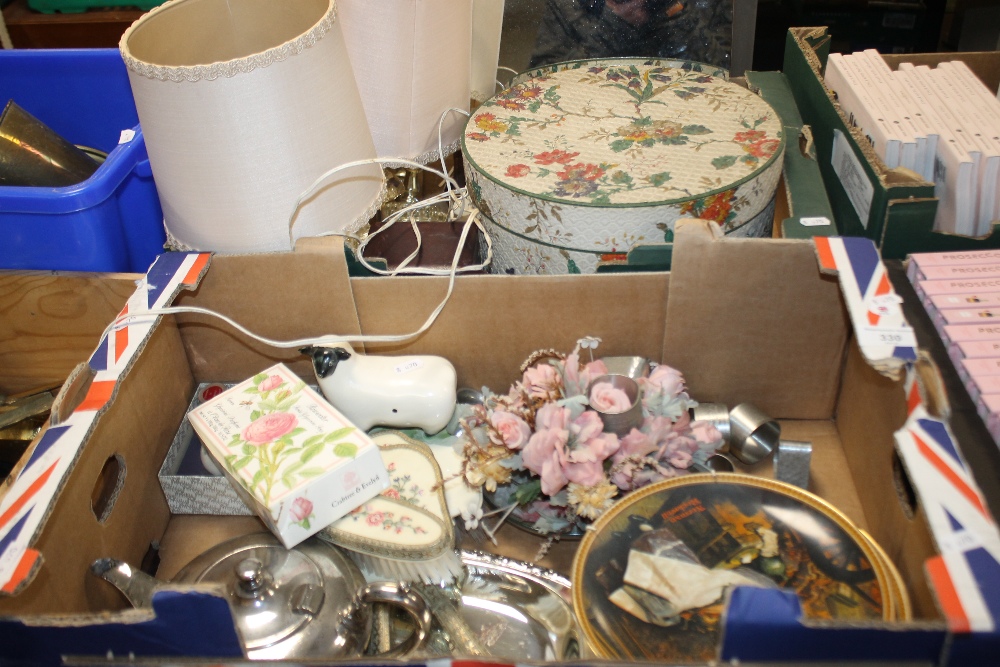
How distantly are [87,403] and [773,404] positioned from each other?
77cm

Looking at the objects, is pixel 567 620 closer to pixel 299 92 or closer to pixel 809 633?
pixel 809 633

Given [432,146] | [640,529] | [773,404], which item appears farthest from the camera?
[432,146]

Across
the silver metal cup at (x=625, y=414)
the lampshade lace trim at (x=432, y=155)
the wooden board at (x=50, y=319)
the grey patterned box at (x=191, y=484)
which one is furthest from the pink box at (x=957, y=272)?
the wooden board at (x=50, y=319)

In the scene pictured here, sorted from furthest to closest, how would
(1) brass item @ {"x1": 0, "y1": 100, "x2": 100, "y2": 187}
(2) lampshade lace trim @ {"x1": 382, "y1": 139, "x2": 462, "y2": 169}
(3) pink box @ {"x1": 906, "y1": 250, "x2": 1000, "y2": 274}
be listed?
1. (2) lampshade lace trim @ {"x1": 382, "y1": 139, "x2": 462, "y2": 169}
2. (1) brass item @ {"x1": 0, "y1": 100, "x2": 100, "y2": 187}
3. (3) pink box @ {"x1": 906, "y1": 250, "x2": 1000, "y2": 274}

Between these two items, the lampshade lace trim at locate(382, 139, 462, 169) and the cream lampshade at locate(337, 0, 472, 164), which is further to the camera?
the lampshade lace trim at locate(382, 139, 462, 169)

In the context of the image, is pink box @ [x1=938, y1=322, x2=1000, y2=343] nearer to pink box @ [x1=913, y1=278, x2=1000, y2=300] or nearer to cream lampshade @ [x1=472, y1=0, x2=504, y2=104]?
pink box @ [x1=913, y1=278, x2=1000, y2=300]

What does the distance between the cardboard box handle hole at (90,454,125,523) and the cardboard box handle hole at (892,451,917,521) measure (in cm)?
79

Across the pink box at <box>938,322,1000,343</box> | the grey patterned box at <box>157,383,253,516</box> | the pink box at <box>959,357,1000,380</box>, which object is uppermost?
the pink box at <box>938,322,1000,343</box>

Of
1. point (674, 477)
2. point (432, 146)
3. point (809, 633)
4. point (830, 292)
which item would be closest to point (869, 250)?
point (830, 292)

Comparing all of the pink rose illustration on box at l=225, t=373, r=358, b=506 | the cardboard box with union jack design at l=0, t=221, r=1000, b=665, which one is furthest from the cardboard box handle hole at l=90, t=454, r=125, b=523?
the pink rose illustration on box at l=225, t=373, r=358, b=506

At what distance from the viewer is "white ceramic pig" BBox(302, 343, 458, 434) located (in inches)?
34.6

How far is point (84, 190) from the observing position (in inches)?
35.7

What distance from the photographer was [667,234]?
90 cm

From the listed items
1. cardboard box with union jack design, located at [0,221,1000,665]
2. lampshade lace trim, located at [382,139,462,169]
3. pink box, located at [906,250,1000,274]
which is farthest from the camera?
lampshade lace trim, located at [382,139,462,169]
